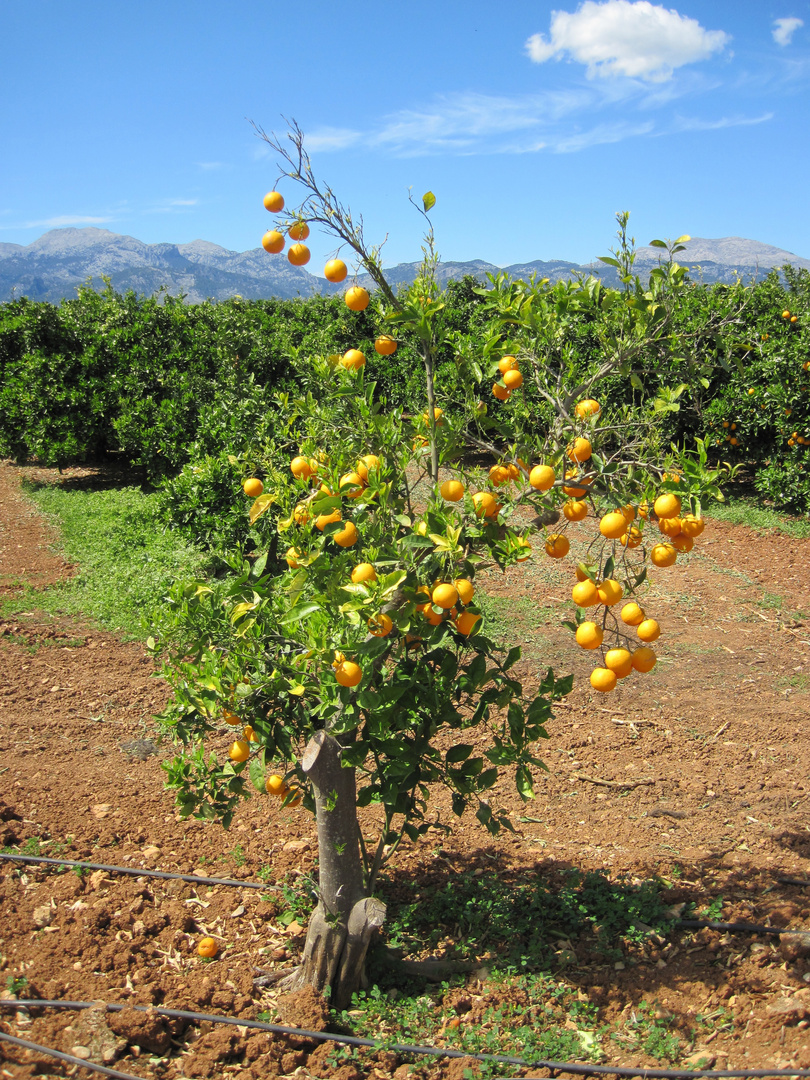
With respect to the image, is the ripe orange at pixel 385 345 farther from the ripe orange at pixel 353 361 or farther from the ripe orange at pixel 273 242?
the ripe orange at pixel 273 242

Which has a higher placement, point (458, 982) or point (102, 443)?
point (102, 443)

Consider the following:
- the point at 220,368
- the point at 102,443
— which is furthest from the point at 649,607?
the point at 102,443

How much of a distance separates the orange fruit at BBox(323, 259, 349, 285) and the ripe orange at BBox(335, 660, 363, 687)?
0.90m

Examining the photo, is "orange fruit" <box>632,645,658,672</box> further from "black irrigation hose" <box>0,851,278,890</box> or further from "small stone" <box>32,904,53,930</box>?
"small stone" <box>32,904,53,930</box>

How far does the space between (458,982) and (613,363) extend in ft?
6.49

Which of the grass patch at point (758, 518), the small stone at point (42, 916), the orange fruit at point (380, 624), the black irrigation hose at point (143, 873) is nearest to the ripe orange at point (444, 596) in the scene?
the orange fruit at point (380, 624)

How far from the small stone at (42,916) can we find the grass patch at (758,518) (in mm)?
6771

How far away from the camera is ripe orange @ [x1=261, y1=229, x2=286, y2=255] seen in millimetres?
1639

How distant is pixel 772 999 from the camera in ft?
6.80

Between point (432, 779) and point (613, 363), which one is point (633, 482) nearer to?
point (613, 363)

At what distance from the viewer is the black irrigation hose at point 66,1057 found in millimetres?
1736

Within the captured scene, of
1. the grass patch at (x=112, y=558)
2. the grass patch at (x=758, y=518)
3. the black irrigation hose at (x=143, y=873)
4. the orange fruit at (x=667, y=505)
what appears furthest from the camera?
the grass patch at (x=758, y=518)

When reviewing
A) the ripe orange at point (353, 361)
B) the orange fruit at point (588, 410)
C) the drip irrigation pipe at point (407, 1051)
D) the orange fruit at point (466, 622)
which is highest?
the ripe orange at point (353, 361)

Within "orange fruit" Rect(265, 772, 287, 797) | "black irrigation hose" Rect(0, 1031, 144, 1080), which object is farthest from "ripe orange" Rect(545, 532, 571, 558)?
"black irrigation hose" Rect(0, 1031, 144, 1080)
